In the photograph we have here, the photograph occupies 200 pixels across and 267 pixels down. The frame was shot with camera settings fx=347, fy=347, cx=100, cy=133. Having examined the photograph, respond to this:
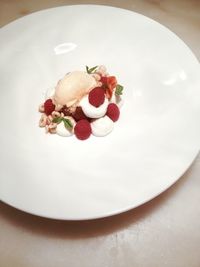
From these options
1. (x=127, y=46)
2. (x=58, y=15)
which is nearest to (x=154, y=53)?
(x=127, y=46)

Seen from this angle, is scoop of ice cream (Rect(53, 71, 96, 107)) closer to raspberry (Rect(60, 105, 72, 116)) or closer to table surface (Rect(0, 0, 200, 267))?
raspberry (Rect(60, 105, 72, 116))

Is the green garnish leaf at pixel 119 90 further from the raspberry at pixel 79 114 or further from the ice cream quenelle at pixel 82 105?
the raspberry at pixel 79 114

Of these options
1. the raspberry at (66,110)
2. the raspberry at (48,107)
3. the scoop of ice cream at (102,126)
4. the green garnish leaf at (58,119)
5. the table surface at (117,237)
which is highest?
the raspberry at (48,107)

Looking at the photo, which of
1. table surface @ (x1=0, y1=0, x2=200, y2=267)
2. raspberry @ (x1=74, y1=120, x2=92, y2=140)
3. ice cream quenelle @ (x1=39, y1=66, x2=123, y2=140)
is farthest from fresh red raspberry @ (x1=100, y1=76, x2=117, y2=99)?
table surface @ (x1=0, y1=0, x2=200, y2=267)

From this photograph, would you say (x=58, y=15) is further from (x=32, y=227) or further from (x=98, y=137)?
(x=32, y=227)

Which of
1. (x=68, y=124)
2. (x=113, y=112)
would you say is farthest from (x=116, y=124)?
(x=68, y=124)

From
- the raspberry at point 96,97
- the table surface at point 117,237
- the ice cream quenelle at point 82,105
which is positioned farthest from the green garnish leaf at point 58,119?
the table surface at point 117,237

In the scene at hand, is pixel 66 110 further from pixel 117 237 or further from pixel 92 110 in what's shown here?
pixel 117 237
